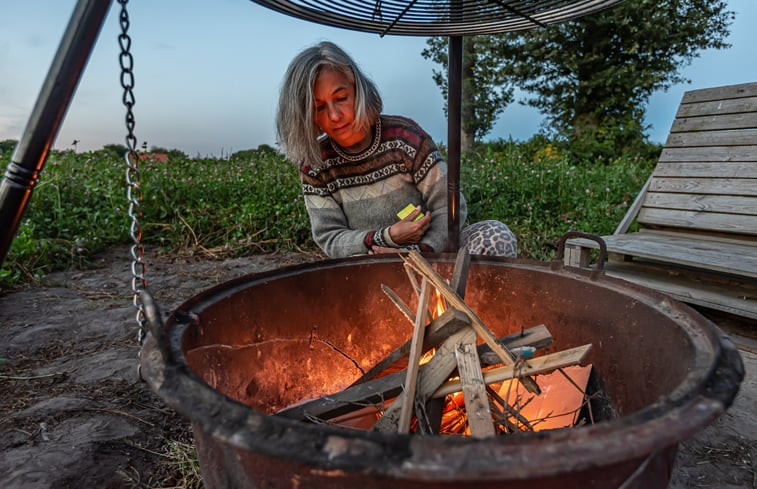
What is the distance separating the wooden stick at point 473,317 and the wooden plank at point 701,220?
2.64m

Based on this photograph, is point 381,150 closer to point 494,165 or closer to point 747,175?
point 747,175

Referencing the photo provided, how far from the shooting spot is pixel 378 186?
2.10 meters

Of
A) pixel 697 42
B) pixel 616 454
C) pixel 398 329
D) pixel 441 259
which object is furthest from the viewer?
pixel 697 42

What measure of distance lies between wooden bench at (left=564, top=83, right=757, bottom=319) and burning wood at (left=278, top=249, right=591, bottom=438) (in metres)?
1.83

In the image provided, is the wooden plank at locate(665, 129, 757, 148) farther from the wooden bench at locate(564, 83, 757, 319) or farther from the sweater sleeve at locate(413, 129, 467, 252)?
the sweater sleeve at locate(413, 129, 467, 252)

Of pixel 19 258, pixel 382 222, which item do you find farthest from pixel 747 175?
pixel 19 258

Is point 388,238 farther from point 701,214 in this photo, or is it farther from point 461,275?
point 701,214

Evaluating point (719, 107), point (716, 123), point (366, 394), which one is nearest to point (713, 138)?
point (716, 123)

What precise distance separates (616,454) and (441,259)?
3.47 feet

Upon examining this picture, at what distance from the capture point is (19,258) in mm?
3217

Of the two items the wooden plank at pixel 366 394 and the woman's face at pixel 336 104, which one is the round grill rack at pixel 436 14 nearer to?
the woman's face at pixel 336 104

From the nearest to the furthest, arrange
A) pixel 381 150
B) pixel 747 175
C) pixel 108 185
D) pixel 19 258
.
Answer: pixel 381 150
pixel 747 175
pixel 19 258
pixel 108 185

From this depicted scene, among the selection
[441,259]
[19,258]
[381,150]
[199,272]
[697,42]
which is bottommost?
[199,272]

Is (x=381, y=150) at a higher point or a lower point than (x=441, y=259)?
higher
